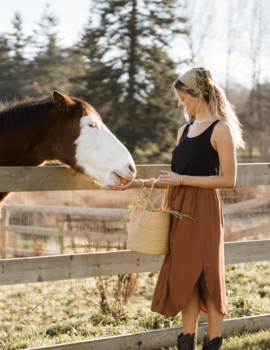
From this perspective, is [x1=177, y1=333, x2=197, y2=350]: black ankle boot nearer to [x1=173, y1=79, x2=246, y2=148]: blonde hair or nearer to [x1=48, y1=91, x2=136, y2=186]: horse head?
[x1=48, y1=91, x2=136, y2=186]: horse head

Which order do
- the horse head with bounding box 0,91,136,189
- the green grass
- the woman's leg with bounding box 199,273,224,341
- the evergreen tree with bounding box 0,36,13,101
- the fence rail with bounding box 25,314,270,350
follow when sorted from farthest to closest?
the evergreen tree with bounding box 0,36,13,101 → the green grass → the fence rail with bounding box 25,314,270,350 → the horse head with bounding box 0,91,136,189 → the woman's leg with bounding box 199,273,224,341

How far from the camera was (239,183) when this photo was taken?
125 inches

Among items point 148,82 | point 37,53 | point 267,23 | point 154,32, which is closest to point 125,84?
point 148,82

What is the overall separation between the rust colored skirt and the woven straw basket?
98 mm

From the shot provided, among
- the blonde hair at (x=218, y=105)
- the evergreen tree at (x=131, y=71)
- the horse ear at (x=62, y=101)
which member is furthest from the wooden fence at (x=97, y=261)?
the evergreen tree at (x=131, y=71)

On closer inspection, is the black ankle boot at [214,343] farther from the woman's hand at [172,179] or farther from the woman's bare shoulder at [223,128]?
the woman's bare shoulder at [223,128]

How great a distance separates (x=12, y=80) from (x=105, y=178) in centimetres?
1502

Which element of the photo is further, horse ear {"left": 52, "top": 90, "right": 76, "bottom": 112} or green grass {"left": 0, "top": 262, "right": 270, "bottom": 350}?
green grass {"left": 0, "top": 262, "right": 270, "bottom": 350}

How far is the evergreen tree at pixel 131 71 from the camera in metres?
15.9

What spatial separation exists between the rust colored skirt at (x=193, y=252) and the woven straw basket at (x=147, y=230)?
98mm

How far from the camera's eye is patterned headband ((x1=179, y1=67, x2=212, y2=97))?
2.19m

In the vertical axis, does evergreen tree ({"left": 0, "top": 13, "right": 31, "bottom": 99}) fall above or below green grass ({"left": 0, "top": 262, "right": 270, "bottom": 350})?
above

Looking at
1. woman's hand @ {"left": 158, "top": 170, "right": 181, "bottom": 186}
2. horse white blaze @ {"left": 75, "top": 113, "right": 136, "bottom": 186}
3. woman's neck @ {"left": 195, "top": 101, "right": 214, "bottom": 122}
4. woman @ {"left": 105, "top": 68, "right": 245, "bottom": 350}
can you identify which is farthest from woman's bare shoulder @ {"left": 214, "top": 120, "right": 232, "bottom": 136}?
horse white blaze @ {"left": 75, "top": 113, "right": 136, "bottom": 186}

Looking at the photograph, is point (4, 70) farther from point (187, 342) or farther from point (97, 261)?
point (187, 342)
